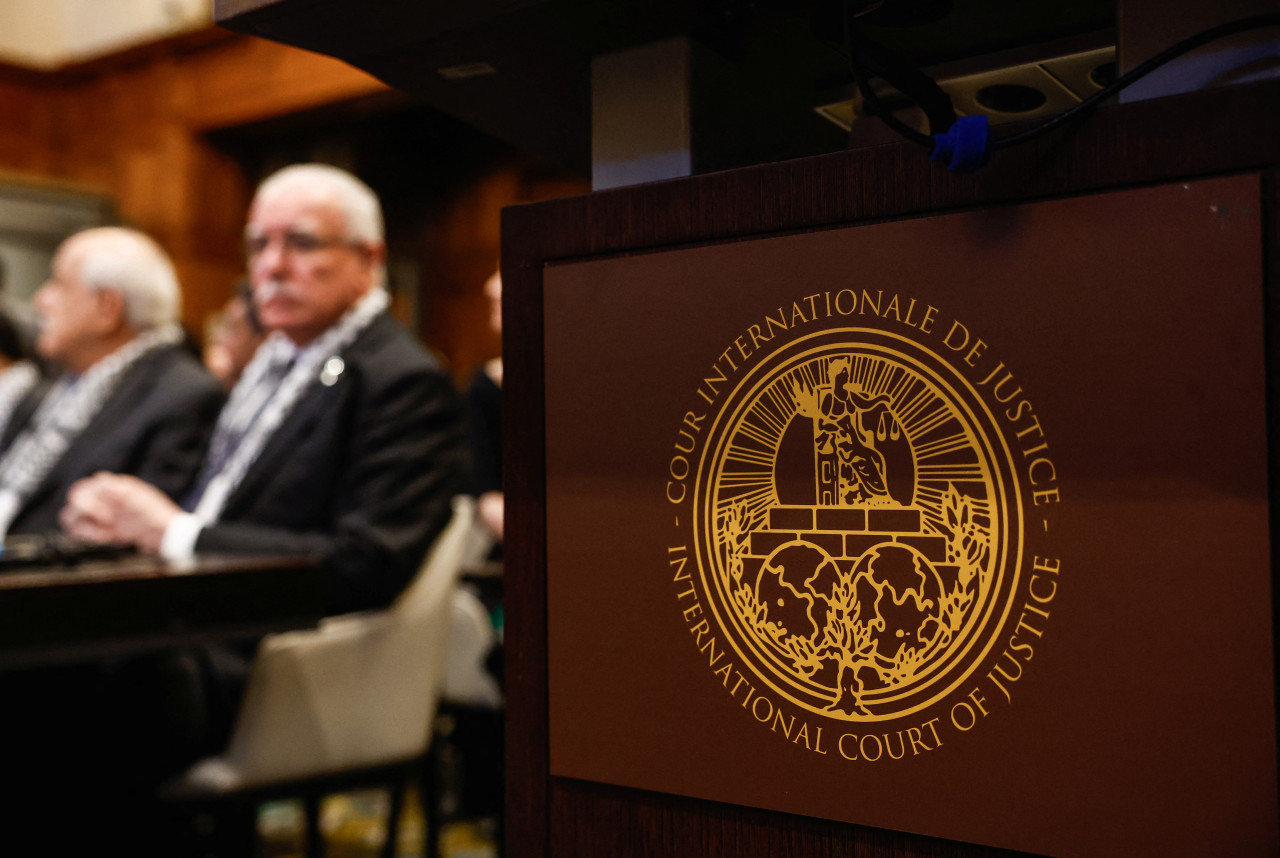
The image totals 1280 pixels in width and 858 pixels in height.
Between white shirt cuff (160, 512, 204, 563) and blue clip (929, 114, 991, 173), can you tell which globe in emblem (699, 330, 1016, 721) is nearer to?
blue clip (929, 114, 991, 173)

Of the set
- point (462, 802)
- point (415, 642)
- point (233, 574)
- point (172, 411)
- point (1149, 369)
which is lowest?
point (462, 802)

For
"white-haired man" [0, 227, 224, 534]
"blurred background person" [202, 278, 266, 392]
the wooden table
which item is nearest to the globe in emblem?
the wooden table

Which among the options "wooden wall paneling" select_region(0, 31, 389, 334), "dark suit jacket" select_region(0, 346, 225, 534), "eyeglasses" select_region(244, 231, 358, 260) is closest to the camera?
"eyeglasses" select_region(244, 231, 358, 260)

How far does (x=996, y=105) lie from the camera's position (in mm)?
569

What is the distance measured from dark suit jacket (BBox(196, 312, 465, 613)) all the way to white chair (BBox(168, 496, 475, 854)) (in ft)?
0.19

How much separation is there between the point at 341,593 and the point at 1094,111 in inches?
52.9

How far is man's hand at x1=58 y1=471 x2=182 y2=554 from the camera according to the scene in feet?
5.33

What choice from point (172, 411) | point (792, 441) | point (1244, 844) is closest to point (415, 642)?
point (172, 411)

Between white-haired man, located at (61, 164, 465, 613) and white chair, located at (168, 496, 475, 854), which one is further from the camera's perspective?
white-haired man, located at (61, 164, 465, 613)

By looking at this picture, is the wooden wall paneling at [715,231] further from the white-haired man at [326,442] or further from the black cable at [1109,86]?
the white-haired man at [326,442]

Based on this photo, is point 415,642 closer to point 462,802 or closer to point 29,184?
point 462,802

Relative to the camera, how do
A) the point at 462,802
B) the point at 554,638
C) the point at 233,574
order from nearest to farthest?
the point at 554,638 < the point at 233,574 < the point at 462,802

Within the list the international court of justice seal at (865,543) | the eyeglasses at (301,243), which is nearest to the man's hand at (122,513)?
the eyeglasses at (301,243)

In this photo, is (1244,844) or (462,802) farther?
(462,802)
